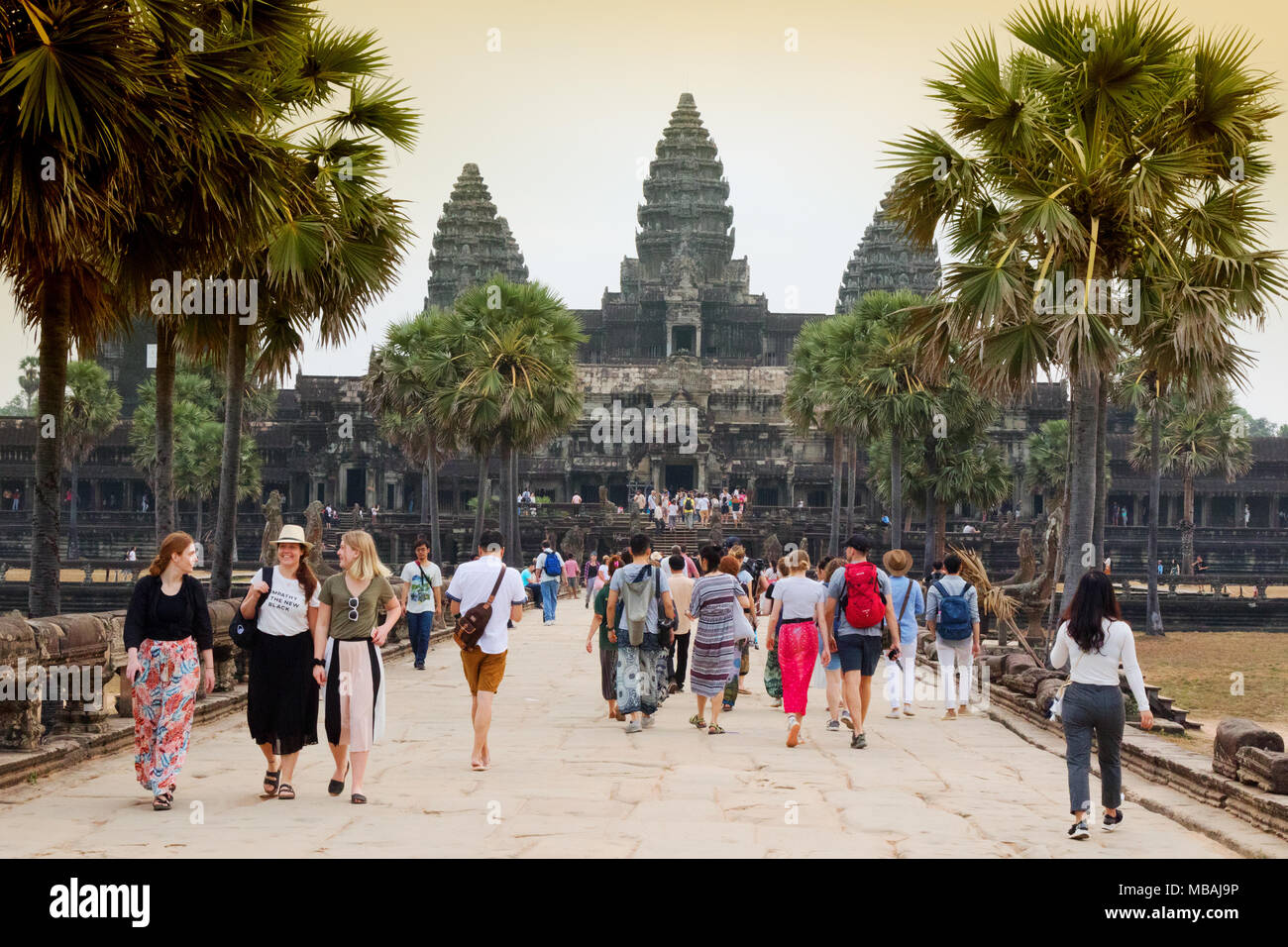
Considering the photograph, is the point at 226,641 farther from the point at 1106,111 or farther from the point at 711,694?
the point at 1106,111

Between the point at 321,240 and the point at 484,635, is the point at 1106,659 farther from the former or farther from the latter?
the point at 321,240

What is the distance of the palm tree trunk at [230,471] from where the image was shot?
16.2m

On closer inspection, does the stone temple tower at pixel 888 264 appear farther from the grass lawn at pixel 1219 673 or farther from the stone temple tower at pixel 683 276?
Answer: the grass lawn at pixel 1219 673

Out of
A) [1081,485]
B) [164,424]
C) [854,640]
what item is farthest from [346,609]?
[1081,485]

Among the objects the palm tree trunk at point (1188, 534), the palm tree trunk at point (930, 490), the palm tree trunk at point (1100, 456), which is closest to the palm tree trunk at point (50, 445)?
the palm tree trunk at point (1100, 456)

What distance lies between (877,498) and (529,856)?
170 ft

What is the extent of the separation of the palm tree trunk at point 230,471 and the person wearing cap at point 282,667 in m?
7.06

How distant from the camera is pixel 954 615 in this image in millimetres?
14062

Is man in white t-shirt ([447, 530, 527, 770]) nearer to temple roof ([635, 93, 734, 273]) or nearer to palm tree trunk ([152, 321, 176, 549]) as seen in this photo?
palm tree trunk ([152, 321, 176, 549])

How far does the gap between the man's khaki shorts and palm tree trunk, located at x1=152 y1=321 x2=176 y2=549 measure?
627 cm

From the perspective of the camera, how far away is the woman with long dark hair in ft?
28.4

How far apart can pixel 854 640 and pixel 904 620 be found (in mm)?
2199

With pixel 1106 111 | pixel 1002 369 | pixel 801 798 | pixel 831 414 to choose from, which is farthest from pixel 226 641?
pixel 831 414

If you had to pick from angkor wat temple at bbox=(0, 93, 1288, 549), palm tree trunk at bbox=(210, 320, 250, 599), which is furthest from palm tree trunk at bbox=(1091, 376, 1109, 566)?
angkor wat temple at bbox=(0, 93, 1288, 549)
